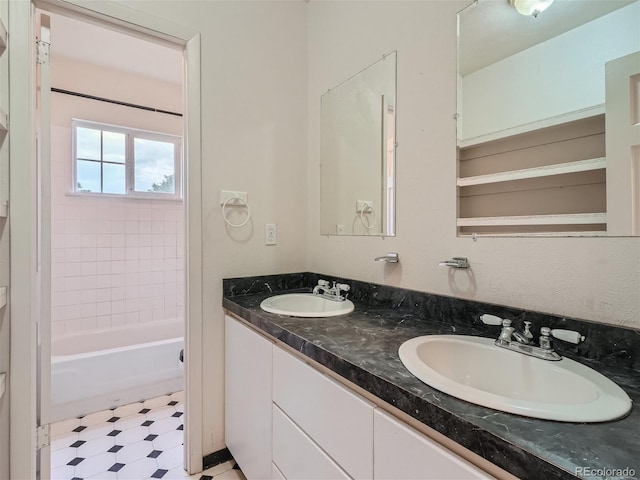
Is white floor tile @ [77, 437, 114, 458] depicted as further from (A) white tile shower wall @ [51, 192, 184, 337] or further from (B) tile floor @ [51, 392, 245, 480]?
(A) white tile shower wall @ [51, 192, 184, 337]

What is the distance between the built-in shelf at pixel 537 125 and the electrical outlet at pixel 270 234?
1042 millimetres

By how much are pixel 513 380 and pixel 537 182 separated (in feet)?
1.93

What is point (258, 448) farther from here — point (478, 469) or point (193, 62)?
point (193, 62)

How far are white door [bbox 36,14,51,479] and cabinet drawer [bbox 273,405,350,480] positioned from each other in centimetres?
96

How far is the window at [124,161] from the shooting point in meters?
2.63

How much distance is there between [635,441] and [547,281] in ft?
1.70

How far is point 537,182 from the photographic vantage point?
975mm

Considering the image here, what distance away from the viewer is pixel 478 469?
542 mm

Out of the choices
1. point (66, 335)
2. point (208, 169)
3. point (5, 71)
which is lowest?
point (66, 335)

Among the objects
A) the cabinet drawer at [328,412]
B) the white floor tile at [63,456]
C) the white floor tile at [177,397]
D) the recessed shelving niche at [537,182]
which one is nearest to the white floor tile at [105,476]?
the white floor tile at [63,456]

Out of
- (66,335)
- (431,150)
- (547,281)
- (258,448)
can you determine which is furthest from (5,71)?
(66,335)

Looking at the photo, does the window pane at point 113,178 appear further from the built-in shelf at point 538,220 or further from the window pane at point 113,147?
the built-in shelf at point 538,220

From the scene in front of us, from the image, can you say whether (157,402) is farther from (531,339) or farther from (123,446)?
(531,339)

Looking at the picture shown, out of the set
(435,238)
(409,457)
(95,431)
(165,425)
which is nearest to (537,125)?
(435,238)
